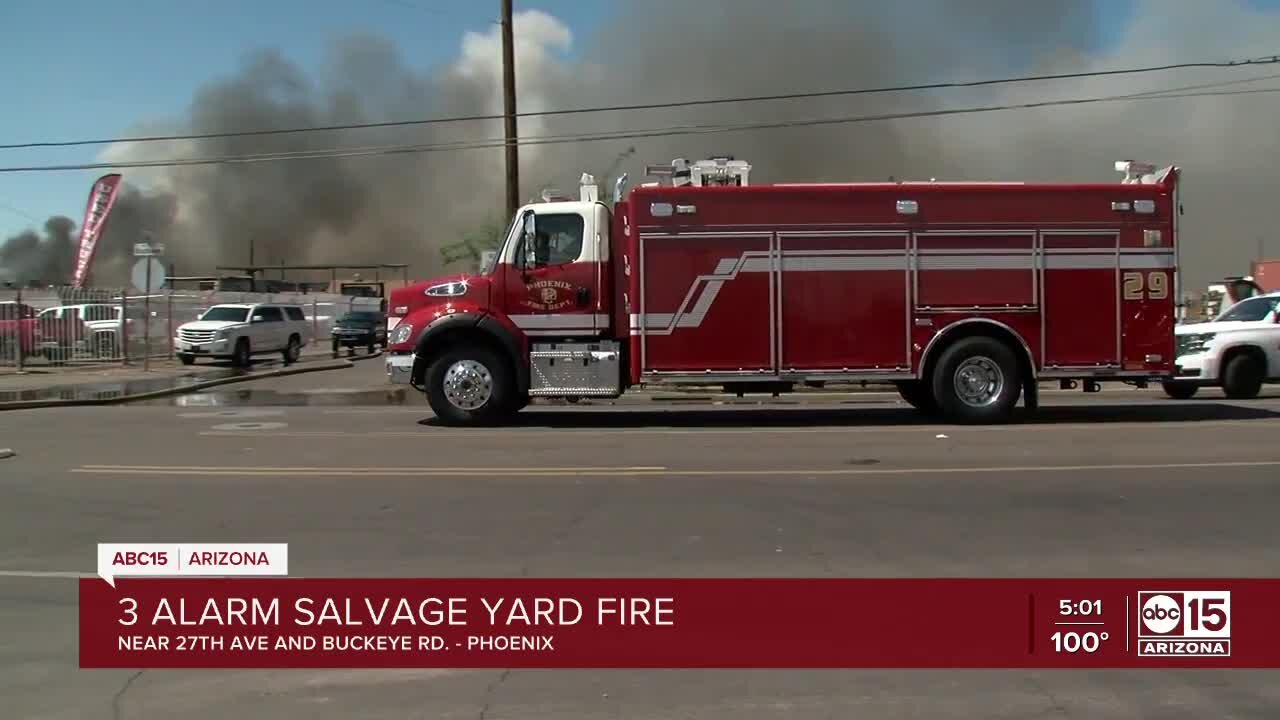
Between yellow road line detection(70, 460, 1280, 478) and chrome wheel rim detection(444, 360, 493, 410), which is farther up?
chrome wheel rim detection(444, 360, 493, 410)

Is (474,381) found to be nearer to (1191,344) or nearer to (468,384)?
(468,384)

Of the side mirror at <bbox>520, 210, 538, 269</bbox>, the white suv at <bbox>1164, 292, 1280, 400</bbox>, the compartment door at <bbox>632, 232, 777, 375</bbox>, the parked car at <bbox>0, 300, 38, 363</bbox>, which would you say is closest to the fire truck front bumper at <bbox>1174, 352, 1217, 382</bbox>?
the white suv at <bbox>1164, 292, 1280, 400</bbox>

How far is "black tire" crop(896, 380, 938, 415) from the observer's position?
571 inches

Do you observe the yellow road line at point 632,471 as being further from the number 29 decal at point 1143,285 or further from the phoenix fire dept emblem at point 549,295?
the phoenix fire dept emblem at point 549,295

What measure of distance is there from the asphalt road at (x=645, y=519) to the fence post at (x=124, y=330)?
1374 centimetres

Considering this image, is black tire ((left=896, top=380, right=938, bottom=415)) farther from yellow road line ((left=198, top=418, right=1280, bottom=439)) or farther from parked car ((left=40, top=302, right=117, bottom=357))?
parked car ((left=40, top=302, right=117, bottom=357))

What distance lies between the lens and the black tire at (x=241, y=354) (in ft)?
92.8

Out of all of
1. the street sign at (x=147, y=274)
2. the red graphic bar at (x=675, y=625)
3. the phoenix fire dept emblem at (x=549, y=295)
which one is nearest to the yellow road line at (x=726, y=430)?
the phoenix fire dept emblem at (x=549, y=295)

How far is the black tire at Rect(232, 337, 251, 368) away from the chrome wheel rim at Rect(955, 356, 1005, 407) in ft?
68.5

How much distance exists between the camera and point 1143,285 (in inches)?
523

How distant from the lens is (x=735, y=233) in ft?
43.1

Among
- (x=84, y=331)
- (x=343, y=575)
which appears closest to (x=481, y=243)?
(x=84, y=331)

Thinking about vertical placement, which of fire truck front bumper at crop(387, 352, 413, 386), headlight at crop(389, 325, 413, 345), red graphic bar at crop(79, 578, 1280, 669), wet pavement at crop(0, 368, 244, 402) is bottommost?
red graphic bar at crop(79, 578, 1280, 669)

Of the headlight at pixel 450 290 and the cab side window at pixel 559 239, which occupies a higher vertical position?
the cab side window at pixel 559 239
